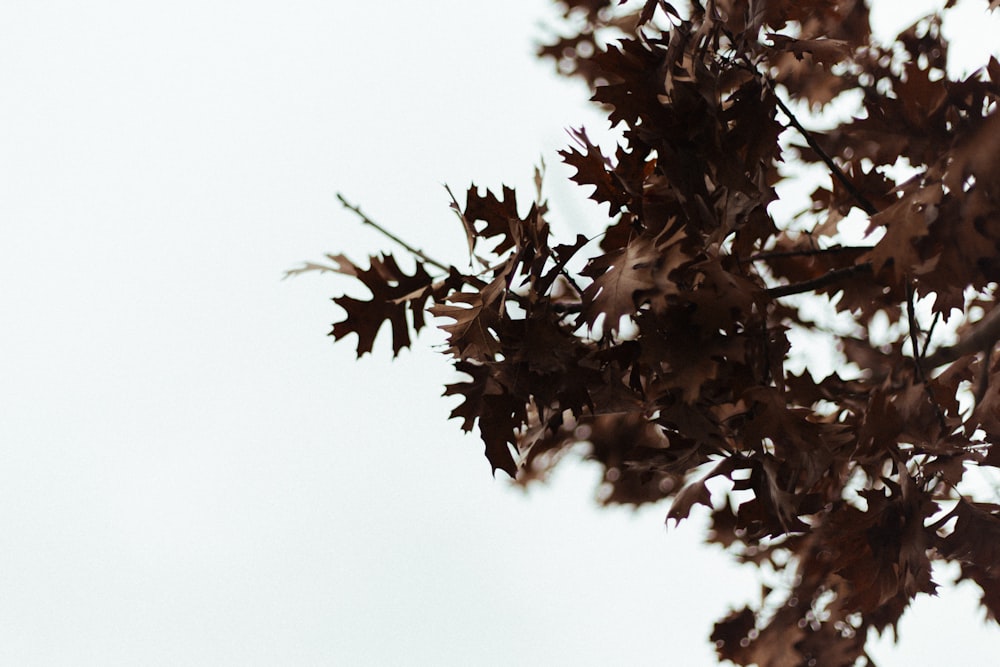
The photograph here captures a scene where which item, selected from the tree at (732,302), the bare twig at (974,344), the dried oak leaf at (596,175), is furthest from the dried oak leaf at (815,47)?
the bare twig at (974,344)

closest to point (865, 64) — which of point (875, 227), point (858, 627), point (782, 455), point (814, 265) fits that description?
point (814, 265)

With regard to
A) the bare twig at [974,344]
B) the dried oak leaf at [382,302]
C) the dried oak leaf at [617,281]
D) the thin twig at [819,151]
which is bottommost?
the bare twig at [974,344]

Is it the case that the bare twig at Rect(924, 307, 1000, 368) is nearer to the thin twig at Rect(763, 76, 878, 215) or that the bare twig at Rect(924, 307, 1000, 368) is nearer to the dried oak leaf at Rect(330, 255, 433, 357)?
the thin twig at Rect(763, 76, 878, 215)

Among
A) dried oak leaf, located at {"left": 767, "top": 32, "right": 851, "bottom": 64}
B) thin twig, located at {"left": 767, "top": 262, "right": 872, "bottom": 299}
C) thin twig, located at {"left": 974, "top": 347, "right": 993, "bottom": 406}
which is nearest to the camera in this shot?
dried oak leaf, located at {"left": 767, "top": 32, "right": 851, "bottom": 64}

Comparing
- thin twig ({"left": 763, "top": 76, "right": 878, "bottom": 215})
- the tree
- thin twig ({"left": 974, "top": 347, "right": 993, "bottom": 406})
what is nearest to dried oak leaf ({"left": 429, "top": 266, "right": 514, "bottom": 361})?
the tree

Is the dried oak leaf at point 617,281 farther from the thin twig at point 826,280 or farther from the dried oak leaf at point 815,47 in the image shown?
the thin twig at point 826,280

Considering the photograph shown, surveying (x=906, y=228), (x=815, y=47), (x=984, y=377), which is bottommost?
(x=984, y=377)

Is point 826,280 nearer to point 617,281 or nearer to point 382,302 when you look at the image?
point 617,281

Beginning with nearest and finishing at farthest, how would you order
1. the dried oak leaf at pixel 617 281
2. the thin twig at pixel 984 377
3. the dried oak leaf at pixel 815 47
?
the dried oak leaf at pixel 617 281 → the dried oak leaf at pixel 815 47 → the thin twig at pixel 984 377

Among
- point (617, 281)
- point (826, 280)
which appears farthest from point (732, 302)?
point (826, 280)
